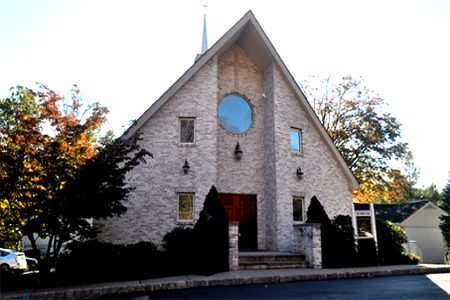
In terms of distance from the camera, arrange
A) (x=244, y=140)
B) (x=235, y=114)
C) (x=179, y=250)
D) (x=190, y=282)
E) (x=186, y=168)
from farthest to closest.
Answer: (x=235, y=114), (x=244, y=140), (x=186, y=168), (x=179, y=250), (x=190, y=282)

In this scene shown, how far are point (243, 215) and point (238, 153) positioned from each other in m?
2.46

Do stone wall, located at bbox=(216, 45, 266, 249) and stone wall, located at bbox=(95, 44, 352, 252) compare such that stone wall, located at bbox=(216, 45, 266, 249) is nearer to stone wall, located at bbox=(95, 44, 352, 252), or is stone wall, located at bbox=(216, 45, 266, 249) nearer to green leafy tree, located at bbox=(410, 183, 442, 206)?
stone wall, located at bbox=(95, 44, 352, 252)

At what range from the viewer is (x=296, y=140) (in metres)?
16.9

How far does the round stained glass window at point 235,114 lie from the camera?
16.4 m

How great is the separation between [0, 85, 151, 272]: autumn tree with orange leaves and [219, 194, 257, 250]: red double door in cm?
550

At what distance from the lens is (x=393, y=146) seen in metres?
26.4

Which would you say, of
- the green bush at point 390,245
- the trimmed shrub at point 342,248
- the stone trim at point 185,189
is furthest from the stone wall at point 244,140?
the green bush at point 390,245

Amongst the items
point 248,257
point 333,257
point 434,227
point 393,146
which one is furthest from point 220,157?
point 434,227

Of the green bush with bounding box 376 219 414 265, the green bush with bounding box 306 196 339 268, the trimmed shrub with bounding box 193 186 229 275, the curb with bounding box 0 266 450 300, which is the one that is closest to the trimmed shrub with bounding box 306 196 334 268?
the green bush with bounding box 306 196 339 268

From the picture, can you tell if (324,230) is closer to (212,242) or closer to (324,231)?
(324,231)

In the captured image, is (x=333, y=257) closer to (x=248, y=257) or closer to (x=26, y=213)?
(x=248, y=257)

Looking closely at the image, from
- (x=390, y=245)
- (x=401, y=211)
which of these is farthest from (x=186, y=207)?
(x=401, y=211)

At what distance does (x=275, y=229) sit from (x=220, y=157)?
11.5 ft

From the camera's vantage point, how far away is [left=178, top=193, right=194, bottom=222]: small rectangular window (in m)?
14.3
